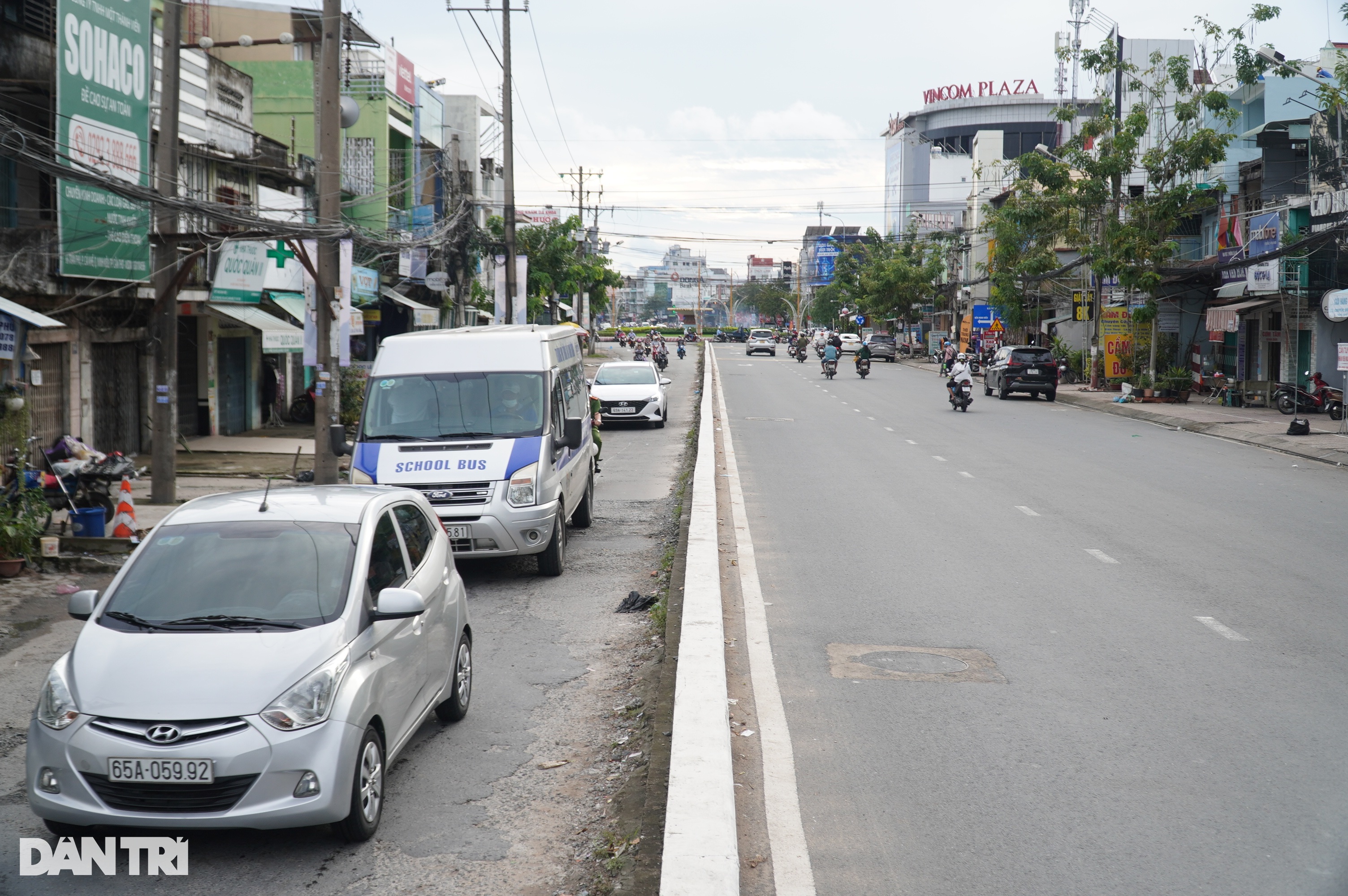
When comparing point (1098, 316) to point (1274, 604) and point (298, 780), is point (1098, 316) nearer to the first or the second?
point (1274, 604)

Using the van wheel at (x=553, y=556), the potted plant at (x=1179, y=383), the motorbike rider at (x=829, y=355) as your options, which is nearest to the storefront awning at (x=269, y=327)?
the van wheel at (x=553, y=556)

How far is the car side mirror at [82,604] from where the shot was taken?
5.52 metres

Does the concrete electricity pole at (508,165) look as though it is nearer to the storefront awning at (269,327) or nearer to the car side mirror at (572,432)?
the storefront awning at (269,327)

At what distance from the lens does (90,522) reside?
39.7 ft

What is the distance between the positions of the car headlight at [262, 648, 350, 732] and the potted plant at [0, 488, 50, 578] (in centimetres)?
735

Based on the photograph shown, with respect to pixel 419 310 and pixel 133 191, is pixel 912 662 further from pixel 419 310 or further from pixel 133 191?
pixel 419 310

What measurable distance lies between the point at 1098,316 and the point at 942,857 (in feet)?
130

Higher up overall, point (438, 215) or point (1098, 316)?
point (438, 215)

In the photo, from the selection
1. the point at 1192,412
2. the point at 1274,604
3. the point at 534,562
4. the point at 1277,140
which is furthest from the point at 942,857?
the point at 1277,140

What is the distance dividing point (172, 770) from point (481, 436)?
6741 millimetres

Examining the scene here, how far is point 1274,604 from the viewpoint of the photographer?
9.27 m

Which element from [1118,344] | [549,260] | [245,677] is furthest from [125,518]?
[549,260]

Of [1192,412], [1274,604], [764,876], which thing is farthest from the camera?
[1192,412]

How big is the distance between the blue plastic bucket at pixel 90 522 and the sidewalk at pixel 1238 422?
757 inches
